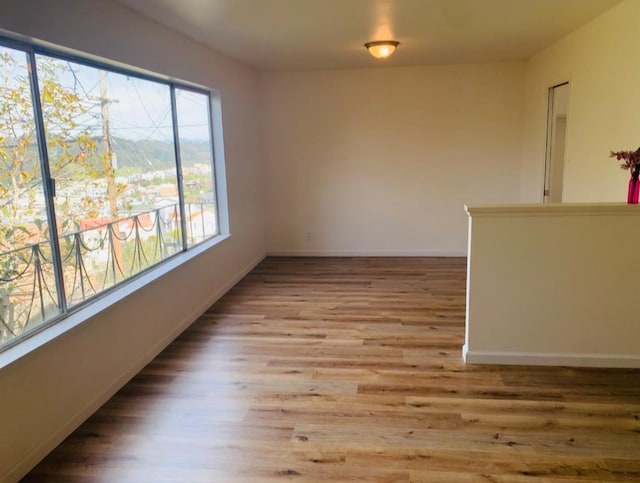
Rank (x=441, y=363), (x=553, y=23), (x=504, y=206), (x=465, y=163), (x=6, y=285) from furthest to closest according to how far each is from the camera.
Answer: (x=465, y=163) → (x=553, y=23) → (x=441, y=363) → (x=504, y=206) → (x=6, y=285)

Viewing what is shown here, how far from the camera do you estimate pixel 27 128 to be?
2.50m

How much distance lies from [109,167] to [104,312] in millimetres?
1045

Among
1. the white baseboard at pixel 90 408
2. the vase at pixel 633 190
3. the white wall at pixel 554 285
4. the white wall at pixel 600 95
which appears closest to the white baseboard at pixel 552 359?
the white wall at pixel 554 285

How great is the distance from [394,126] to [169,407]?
4.66m

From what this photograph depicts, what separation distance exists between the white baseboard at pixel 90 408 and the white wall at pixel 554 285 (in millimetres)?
2351

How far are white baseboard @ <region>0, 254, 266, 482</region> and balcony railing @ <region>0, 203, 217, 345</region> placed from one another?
57 cm

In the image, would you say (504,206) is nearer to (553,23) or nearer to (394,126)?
(553,23)

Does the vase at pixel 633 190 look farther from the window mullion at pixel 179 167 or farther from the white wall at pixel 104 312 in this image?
the window mullion at pixel 179 167

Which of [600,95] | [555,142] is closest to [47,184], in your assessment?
[600,95]

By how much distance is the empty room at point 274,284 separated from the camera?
2.39 metres

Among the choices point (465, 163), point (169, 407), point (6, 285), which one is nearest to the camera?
point (6, 285)

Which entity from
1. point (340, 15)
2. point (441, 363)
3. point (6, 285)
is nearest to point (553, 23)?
point (340, 15)

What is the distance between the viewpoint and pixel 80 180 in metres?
2.97

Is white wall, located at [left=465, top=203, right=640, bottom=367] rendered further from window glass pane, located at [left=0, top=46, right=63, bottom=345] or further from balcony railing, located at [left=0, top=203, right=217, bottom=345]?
window glass pane, located at [left=0, top=46, right=63, bottom=345]
